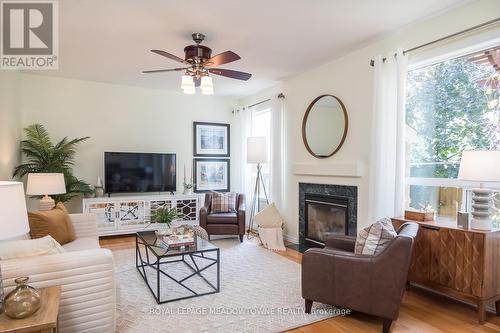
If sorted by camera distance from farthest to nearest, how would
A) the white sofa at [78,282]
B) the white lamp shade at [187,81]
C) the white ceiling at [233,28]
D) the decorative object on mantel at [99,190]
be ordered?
the decorative object on mantel at [99,190] → the white lamp shade at [187,81] → the white ceiling at [233,28] → the white sofa at [78,282]

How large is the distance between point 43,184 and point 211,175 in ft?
10.6

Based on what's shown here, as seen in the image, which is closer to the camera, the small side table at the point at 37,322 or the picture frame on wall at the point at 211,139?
the small side table at the point at 37,322

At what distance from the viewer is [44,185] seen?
3.71 m

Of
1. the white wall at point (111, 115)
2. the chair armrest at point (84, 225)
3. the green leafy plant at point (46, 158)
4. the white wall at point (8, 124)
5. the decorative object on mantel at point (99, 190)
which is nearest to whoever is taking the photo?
the chair armrest at point (84, 225)

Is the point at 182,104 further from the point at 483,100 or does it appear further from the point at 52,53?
the point at 483,100

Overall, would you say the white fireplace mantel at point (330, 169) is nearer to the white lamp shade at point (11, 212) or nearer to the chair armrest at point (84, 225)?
the chair armrest at point (84, 225)

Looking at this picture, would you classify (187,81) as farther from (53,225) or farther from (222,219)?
(222,219)

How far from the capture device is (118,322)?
244 cm

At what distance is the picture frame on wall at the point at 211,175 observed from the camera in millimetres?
6301

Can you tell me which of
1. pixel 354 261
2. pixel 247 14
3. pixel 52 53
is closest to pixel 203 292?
pixel 354 261

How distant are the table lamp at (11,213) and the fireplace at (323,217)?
3460 millimetres

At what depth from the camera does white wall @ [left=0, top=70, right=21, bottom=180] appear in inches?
153

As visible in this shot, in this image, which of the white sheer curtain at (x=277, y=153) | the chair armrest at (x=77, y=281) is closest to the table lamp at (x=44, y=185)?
the chair armrest at (x=77, y=281)

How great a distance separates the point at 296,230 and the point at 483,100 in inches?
119
